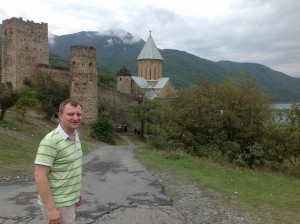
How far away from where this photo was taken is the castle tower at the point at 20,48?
119 ft

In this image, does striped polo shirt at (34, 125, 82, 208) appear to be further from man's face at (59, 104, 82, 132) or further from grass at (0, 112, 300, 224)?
grass at (0, 112, 300, 224)

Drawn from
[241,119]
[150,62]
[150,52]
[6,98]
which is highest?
[150,52]

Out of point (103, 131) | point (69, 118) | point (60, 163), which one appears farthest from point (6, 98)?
point (60, 163)

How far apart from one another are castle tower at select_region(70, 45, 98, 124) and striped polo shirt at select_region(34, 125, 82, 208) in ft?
102

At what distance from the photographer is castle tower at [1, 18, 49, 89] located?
3631 centimetres

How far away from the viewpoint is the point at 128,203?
7328mm

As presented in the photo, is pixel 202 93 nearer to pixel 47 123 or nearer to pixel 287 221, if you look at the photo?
pixel 47 123

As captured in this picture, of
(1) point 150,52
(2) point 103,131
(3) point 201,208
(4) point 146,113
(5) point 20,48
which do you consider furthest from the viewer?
(1) point 150,52

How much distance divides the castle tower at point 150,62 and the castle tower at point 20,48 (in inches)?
877

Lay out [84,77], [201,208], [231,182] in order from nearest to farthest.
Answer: [201,208] < [231,182] < [84,77]

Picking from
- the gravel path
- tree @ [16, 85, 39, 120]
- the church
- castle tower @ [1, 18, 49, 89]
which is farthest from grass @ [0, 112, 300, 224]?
the church

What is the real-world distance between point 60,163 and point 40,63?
36.5 meters

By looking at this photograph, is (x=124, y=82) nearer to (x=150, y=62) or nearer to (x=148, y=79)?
(x=148, y=79)

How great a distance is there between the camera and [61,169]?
148 inches
